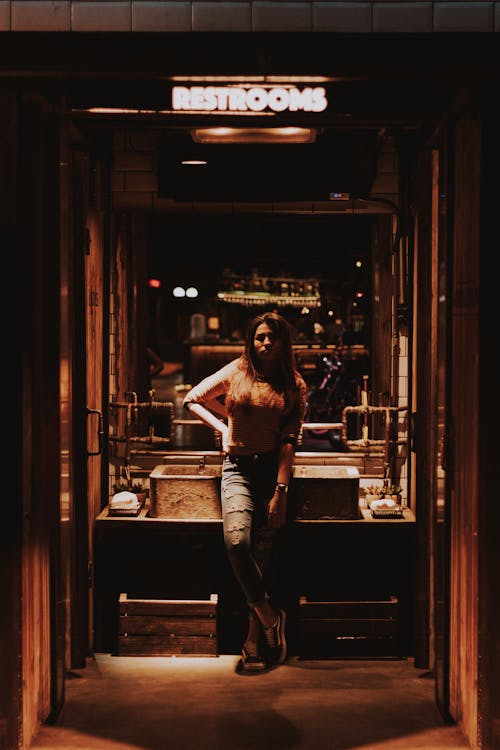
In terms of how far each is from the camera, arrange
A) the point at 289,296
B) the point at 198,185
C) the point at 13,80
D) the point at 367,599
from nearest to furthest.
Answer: the point at 13,80 < the point at 367,599 < the point at 198,185 < the point at 289,296

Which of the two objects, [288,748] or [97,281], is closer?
[288,748]

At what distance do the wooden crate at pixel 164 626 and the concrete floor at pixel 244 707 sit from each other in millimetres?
73

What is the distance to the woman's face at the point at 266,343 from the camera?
5.65m

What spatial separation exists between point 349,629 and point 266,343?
1806 millimetres

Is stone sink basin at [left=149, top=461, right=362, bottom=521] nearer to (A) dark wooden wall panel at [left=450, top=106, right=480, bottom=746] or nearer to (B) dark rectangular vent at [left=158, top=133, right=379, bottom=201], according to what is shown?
(A) dark wooden wall panel at [left=450, top=106, right=480, bottom=746]

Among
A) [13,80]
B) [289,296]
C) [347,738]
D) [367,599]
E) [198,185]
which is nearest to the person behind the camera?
[13,80]

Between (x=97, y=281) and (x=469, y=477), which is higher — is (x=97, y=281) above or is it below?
above

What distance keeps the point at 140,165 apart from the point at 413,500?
2.91 m

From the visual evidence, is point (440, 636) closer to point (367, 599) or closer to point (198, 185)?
point (367, 599)

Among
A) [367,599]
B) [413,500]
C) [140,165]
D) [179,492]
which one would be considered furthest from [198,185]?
[367,599]

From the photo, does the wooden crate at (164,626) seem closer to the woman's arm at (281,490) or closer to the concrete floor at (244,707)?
the concrete floor at (244,707)

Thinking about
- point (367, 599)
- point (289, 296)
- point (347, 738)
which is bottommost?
point (347, 738)

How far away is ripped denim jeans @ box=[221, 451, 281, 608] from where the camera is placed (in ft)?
17.8

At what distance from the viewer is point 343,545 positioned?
5863 millimetres
